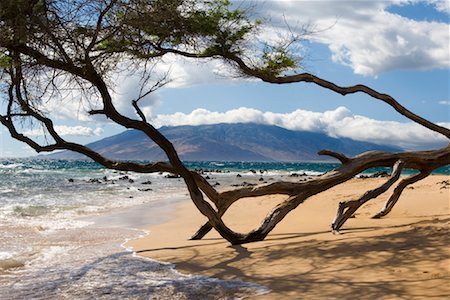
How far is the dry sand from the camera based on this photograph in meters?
5.52

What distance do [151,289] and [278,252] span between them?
2317 millimetres

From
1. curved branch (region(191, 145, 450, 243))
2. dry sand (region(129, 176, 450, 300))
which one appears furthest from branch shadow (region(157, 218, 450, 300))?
curved branch (region(191, 145, 450, 243))

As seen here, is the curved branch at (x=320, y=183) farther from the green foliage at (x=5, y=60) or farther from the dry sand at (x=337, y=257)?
the green foliage at (x=5, y=60)

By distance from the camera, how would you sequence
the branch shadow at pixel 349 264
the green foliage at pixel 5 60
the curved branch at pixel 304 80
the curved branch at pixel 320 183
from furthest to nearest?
the curved branch at pixel 304 80, the curved branch at pixel 320 183, the green foliage at pixel 5 60, the branch shadow at pixel 349 264

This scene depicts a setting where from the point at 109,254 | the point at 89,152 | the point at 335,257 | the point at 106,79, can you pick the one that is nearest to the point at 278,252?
the point at 335,257

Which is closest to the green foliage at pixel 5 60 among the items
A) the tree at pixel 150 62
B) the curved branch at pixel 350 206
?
the tree at pixel 150 62

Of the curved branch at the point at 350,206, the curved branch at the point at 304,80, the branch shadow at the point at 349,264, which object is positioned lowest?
the branch shadow at the point at 349,264

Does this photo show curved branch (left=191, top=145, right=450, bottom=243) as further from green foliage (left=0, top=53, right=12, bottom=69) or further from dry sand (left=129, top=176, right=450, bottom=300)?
green foliage (left=0, top=53, right=12, bottom=69)

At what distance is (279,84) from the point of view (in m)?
10.7

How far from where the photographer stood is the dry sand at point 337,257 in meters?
5.52

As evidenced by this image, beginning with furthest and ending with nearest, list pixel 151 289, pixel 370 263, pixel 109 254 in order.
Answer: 1. pixel 109 254
2. pixel 370 263
3. pixel 151 289

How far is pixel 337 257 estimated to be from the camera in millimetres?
6961

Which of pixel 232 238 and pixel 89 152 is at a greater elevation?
pixel 89 152

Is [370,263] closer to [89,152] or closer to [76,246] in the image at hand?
[89,152]
